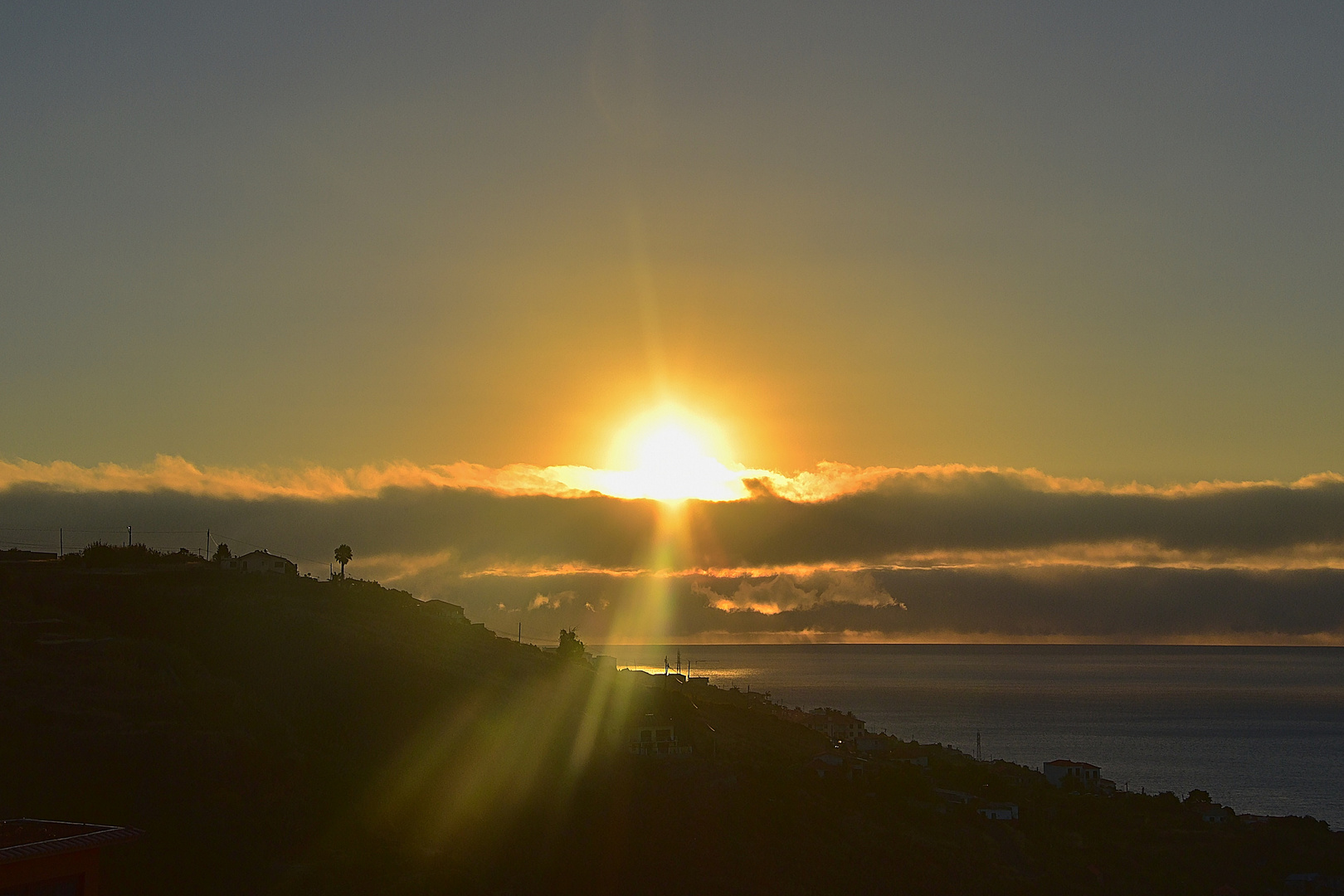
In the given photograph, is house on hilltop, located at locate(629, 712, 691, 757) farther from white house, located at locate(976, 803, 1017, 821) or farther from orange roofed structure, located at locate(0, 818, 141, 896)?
orange roofed structure, located at locate(0, 818, 141, 896)

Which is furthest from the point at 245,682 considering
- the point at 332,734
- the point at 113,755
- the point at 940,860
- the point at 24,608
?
the point at 940,860

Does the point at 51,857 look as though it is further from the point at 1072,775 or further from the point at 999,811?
the point at 1072,775

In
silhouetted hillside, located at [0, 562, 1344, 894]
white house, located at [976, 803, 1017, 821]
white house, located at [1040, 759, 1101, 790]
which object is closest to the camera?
silhouetted hillside, located at [0, 562, 1344, 894]

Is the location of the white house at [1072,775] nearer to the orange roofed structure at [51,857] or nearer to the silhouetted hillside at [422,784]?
the silhouetted hillside at [422,784]

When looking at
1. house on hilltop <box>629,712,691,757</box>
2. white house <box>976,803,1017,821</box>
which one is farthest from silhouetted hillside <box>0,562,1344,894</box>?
white house <box>976,803,1017,821</box>

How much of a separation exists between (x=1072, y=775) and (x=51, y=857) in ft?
297

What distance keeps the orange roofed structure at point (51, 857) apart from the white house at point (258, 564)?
5696 cm

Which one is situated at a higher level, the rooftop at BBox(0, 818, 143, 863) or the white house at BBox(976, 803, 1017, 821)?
the rooftop at BBox(0, 818, 143, 863)

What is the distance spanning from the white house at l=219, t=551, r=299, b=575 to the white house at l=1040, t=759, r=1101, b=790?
63.2m

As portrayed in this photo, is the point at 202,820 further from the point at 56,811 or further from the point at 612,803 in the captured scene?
the point at 612,803

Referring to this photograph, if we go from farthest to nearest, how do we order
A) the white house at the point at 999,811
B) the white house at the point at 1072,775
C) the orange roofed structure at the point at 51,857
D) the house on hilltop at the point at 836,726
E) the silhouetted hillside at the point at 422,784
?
the house on hilltop at the point at 836,726
the white house at the point at 1072,775
the white house at the point at 999,811
the silhouetted hillside at the point at 422,784
the orange roofed structure at the point at 51,857

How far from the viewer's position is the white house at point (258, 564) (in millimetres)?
77438

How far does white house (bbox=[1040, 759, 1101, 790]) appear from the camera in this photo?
309 feet

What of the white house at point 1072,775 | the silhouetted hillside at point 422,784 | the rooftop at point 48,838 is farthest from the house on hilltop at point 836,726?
the rooftop at point 48,838
